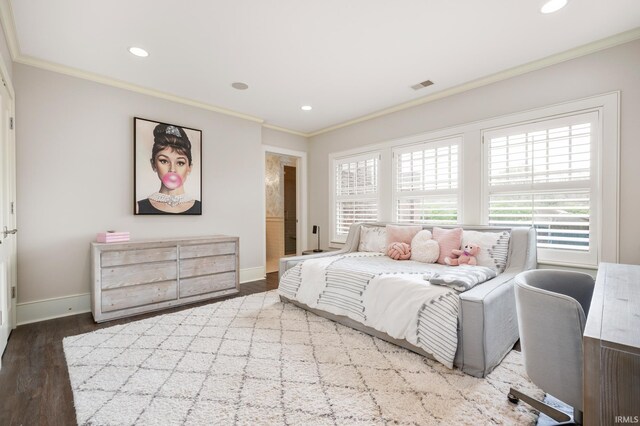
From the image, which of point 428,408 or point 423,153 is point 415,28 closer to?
point 423,153

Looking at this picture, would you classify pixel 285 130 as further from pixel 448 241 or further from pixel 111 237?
pixel 448 241

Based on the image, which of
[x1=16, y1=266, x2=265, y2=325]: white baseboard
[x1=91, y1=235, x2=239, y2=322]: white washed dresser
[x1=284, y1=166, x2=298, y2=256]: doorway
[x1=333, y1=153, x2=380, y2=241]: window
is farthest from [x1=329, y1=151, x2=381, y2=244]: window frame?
[x1=16, y1=266, x2=265, y2=325]: white baseboard

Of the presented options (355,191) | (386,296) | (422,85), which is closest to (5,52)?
(386,296)

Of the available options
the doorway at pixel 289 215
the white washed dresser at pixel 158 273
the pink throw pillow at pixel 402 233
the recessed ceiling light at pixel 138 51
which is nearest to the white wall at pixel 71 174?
the white washed dresser at pixel 158 273

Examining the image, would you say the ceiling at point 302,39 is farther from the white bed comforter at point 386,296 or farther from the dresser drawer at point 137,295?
the dresser drawer at point 137,295

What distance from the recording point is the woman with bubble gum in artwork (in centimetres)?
363

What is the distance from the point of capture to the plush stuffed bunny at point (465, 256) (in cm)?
288

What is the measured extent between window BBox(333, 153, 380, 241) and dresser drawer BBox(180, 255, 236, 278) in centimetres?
190

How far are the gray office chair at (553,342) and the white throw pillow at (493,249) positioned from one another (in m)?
1.54

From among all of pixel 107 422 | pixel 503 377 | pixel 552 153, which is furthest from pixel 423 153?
pixel 107 422

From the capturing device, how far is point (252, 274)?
462 cm

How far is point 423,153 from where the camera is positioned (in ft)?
12.9

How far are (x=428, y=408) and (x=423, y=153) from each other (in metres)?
3.09

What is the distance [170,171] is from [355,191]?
8.74 ft
